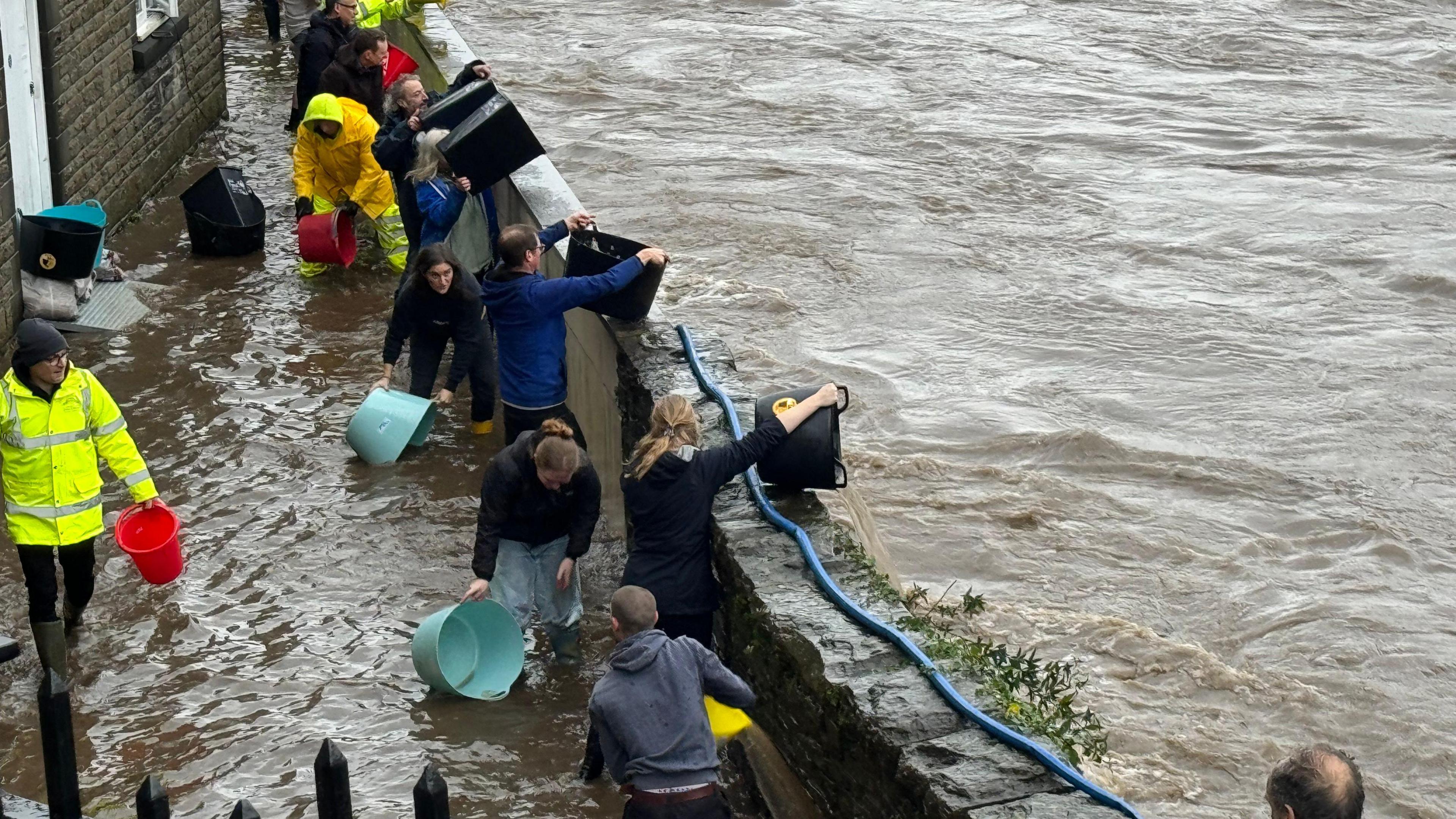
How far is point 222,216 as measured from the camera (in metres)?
11.7

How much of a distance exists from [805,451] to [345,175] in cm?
615

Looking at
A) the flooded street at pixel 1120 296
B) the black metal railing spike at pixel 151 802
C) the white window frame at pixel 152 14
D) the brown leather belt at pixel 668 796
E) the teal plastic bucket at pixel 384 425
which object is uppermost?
the black metal railing spike at pixel 151 802

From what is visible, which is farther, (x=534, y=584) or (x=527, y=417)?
(x=527, y=417)

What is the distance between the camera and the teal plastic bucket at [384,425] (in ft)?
28.5

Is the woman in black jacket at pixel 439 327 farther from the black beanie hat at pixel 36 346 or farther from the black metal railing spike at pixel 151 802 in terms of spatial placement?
the black metal railing spike at pixel 151 802

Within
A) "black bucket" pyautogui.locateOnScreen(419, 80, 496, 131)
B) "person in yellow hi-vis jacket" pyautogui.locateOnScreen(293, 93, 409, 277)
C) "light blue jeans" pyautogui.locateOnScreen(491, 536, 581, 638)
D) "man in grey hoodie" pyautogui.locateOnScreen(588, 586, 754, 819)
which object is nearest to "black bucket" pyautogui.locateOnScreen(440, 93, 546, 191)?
"black bucket" pyautogui.locateOnScreen(419, 80, 496, 131)

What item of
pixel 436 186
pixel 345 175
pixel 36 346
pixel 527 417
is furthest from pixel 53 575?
pixel 345 175

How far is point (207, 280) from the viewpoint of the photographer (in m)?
11.5

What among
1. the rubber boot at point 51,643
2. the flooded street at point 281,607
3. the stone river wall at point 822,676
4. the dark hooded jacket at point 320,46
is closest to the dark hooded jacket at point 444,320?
the flooded street at point 281,607

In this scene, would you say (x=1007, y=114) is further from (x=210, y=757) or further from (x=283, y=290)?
(x=210, y=757)

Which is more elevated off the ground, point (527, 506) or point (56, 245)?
point (527, 506)

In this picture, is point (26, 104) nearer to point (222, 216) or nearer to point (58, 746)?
point (222, 216)

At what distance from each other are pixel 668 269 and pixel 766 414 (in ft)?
24.9

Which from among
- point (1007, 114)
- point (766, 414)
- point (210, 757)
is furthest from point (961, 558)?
point (1007, 114)
